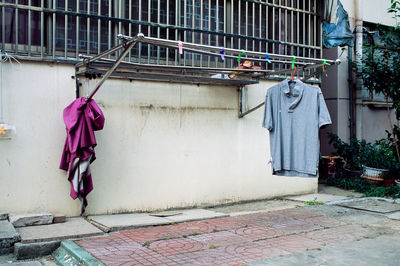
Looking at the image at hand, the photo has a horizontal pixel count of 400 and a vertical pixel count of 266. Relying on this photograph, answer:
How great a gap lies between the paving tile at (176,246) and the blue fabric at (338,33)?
621 cm

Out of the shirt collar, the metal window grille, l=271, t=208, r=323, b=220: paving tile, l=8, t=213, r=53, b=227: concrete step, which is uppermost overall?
the metal window grille

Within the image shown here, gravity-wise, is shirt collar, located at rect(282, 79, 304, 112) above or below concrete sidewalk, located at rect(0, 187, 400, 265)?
above

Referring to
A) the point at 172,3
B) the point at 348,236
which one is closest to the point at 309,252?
the point at 348,236

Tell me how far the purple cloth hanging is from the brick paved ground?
0.97m

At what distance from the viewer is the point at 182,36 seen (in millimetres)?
7762

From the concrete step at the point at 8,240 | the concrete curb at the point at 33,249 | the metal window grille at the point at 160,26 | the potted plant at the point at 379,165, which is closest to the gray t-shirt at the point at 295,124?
the metal window grille at the point at 160,26

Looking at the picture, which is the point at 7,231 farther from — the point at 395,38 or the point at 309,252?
the point at 395,38

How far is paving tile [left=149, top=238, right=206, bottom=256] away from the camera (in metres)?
5.31

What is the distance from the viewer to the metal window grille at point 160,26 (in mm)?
6488

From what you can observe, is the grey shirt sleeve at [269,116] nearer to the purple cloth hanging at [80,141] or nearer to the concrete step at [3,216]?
the purple cloth hanging at [80,141]

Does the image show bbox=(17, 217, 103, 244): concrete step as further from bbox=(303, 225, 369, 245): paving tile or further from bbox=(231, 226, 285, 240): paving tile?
bbox=(303, 225, 369, 245): paving tile

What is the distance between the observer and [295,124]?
645 cm

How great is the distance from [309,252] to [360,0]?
28.0ft

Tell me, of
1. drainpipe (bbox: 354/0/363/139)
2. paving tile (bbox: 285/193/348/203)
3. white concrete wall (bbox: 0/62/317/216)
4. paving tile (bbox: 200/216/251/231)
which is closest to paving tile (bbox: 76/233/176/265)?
white concrete wall (bbox: 0/62/317/216)
